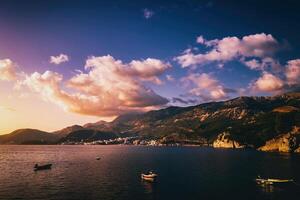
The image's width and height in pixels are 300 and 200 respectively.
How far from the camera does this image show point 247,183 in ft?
391

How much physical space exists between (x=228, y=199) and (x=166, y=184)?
1333 inches

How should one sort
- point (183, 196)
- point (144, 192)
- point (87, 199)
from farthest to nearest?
point (144, 192) < point (183, 196) < point (87, 199)

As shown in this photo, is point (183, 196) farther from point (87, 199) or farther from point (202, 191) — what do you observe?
point (87, 199)

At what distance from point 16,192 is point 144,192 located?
42.4m

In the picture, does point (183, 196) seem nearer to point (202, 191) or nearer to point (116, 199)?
point (202, 191)

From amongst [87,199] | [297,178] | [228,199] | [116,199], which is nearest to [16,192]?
[87,199]

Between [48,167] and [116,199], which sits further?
[48,167]

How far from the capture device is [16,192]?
318 ft

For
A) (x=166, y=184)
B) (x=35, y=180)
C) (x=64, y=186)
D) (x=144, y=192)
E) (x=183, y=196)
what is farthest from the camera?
(x=35, y=180)

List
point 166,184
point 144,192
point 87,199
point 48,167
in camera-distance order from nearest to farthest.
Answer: point 87,199, point 144,192, point 166,184, point 48,167

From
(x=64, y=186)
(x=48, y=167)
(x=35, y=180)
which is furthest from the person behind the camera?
(x=48, y=167)

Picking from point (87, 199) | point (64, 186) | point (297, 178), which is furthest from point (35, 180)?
point (297, 178)

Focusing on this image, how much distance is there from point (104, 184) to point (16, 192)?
31461 mm

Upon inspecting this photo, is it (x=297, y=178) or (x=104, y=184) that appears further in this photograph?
(x=297, y=178)
